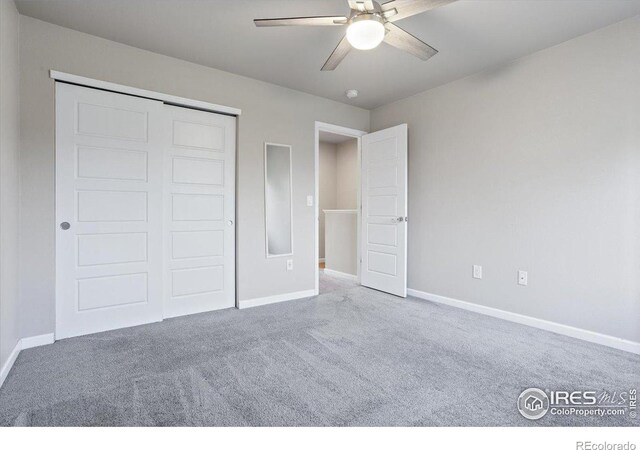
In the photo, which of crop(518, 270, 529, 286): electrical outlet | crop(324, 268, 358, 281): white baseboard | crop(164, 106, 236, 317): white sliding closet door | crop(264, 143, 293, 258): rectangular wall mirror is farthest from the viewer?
crop(324, 268, 358, 281): white baseboard

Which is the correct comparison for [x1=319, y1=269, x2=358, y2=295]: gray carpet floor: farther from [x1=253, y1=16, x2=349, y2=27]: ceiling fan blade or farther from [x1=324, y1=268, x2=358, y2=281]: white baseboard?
[x1=253, y1=16, x2=349, y2=27]: ceiling fan blade

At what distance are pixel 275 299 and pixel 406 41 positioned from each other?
2768 millimetres

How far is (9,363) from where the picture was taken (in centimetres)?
202

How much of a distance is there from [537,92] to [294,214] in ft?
8.67

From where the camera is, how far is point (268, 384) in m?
1.87

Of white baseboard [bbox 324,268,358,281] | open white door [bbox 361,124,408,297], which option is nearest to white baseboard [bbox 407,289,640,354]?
open white door [bbox 361,124,408,297]

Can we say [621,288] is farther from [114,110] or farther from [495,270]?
[114,110]

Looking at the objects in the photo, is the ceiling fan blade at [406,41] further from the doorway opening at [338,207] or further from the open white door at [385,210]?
the doorway opening at [338,207]

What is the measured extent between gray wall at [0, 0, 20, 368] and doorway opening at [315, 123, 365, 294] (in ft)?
8.89

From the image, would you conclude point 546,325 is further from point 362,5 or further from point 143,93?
point 143,93

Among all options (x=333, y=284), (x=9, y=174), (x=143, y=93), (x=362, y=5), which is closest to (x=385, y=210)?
(x=333, y=284)

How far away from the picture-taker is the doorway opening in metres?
4.34

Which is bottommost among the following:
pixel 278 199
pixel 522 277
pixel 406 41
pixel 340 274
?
pixel 340 274

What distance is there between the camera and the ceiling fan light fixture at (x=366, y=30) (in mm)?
1810
